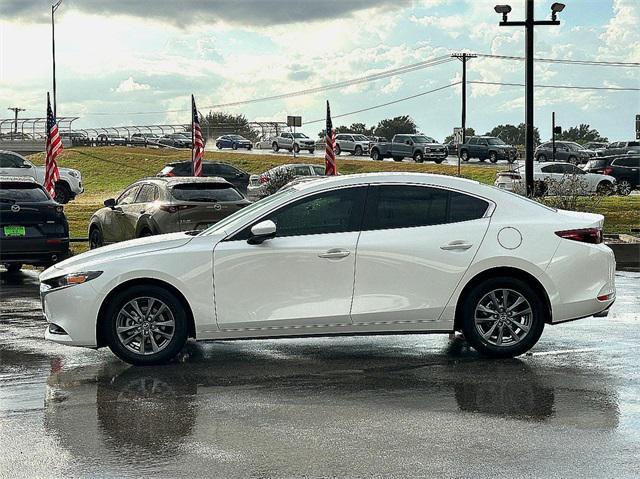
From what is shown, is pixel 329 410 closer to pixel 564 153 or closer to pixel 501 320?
pixel 501 320

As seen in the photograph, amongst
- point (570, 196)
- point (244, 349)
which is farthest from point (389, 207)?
point (570, 196)

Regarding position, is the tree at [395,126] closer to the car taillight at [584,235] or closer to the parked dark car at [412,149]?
the parked dark car at [412,149]

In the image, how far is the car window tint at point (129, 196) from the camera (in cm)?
1973

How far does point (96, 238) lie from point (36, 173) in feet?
64.0

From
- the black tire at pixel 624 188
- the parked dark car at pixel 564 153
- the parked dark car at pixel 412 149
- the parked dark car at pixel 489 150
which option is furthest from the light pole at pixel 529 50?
the parked dark car at pixel 564 153

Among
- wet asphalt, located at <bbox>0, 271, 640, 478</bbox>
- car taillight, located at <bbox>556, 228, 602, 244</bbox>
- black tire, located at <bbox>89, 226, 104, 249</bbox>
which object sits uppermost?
car taillight, located at <bbox>556, 228, 602, 244</bbox>

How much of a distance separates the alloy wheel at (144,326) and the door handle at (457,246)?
2466 millimetres

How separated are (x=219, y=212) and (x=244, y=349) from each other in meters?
8.32

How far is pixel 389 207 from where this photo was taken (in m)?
9.48

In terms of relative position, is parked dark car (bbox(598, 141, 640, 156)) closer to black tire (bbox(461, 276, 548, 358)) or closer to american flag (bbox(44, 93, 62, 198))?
american flag (bbox(44, 93, 62, 198))

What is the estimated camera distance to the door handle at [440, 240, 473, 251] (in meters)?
9.29

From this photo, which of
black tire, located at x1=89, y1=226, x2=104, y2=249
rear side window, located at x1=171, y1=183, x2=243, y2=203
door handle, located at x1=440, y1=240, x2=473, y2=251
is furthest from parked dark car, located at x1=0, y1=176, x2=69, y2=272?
door handle, located at x1=440, y1=240, x2=473, y2=251

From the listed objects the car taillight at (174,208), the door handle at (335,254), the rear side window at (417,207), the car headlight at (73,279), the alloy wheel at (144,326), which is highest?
Result: the rear side window at (417,207)

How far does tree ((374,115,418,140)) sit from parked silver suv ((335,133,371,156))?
112 ft
